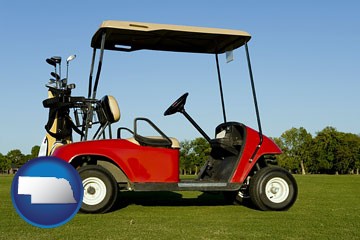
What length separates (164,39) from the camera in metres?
7.62

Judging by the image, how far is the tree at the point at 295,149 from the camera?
279 ft

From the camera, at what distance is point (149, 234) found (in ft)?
14.8

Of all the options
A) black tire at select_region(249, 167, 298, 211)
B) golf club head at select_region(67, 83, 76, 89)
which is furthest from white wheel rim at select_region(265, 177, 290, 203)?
golf club head at select_region(67, 83, 76, 89)

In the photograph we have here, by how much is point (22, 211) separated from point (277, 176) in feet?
16.9

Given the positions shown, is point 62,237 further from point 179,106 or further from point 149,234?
point 179,106

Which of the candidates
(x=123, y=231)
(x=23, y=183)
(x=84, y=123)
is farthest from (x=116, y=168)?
(x=23, y=183)

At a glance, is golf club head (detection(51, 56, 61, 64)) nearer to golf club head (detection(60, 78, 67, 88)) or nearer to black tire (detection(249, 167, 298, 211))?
golf club head (detection(60, 78, 67, 88))

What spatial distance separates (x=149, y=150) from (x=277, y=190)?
187 cm

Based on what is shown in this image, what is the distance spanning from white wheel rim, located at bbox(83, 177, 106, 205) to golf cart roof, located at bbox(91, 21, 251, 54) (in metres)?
2.03

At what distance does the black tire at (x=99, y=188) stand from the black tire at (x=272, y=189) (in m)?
1.91

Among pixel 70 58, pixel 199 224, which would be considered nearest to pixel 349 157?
pixel 70 58

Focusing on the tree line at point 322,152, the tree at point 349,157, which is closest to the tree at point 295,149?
the tree line at point 322,152

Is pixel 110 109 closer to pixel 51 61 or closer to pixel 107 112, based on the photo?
pixel 107 112

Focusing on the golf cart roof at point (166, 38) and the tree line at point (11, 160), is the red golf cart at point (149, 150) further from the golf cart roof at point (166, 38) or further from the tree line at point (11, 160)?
the tree line at point (11, 160)
